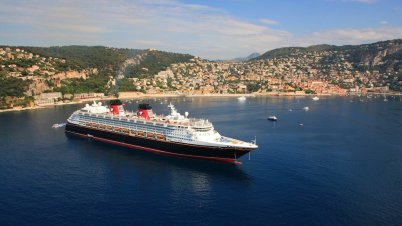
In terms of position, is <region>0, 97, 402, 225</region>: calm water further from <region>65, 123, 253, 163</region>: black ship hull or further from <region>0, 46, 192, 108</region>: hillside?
<region>0, 46, 192, 108</region>: hillside

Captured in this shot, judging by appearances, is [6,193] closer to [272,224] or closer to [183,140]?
[183,140]

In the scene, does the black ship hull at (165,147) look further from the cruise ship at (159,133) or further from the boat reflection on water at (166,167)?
the boat reflection on water at (166,167)

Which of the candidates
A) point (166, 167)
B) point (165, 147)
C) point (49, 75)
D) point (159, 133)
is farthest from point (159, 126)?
point (49, 75)

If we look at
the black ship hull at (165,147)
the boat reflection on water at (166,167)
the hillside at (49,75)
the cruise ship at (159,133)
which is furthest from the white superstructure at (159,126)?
the hillside at (49,75)

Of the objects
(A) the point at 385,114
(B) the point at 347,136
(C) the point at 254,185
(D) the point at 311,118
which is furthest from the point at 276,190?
(A) the point at 385,114

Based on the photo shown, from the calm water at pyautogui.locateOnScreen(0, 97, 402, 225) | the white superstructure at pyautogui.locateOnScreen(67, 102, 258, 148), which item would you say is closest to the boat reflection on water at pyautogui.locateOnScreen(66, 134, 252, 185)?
the calm water at pyautogui.locateOnScreen(0, 97, 402, 225)

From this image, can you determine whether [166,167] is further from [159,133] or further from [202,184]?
[159,133]

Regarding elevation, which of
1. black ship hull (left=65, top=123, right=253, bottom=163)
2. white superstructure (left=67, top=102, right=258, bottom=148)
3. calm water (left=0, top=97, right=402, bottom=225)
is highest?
white superstructure (left=67, top=102, right=258, bottom=148)

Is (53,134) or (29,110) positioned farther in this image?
(29,110)
